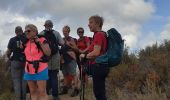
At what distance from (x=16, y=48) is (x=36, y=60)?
228 centimetres

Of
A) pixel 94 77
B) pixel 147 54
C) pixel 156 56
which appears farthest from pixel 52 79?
pixel 147 54

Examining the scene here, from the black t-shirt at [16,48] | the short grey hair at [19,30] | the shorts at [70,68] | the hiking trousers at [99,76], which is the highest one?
the short grey hair at [19,30]

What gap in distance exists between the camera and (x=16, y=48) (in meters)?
12.5

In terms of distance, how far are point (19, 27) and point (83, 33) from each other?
1750 mm

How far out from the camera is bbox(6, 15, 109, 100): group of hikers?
31.3 ft

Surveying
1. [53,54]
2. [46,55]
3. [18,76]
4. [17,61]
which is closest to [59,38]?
[53,54]

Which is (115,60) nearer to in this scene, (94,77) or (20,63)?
(94,77)

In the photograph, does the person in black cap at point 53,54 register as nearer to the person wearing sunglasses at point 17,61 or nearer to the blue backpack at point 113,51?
the person wearing sunglasses at point 17,61

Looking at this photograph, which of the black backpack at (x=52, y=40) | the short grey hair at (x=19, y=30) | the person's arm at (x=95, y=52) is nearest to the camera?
the person's arm at (x=95, y=52)

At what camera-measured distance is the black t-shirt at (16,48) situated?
40.7 feet

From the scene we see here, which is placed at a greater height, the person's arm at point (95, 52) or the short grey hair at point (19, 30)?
the short grey hair at point (19, 30)

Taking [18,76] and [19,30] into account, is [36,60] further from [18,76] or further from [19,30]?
[19,30]

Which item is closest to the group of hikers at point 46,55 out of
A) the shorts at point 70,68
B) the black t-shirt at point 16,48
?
the black t-shirt at point 16,48

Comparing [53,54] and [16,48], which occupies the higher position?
[16,48]
